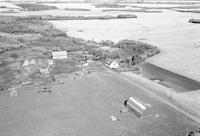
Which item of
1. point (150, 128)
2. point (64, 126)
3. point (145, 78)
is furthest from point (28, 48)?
point (150, 128)

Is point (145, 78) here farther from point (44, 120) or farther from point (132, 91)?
point (44, 120)

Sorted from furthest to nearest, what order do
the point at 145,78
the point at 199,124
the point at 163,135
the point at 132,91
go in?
the point at 145,78
the point at 132,91
the point at 199,124
the point at 163,135

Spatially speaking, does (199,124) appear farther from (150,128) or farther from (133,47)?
(133,47)

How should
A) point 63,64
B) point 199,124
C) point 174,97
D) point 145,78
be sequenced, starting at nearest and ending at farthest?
1. point 199,124
2. point 174,97
3. point 145,78
4. point 63,64

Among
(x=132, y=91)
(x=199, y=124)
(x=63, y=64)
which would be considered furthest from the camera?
(x=63, y=64)

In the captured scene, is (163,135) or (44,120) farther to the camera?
(44,120)

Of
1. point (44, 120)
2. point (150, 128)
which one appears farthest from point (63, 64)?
point (150, 128)

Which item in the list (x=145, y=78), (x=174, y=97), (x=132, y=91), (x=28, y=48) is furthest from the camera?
(x=28, y=48)

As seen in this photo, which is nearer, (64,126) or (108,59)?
(64,126)
